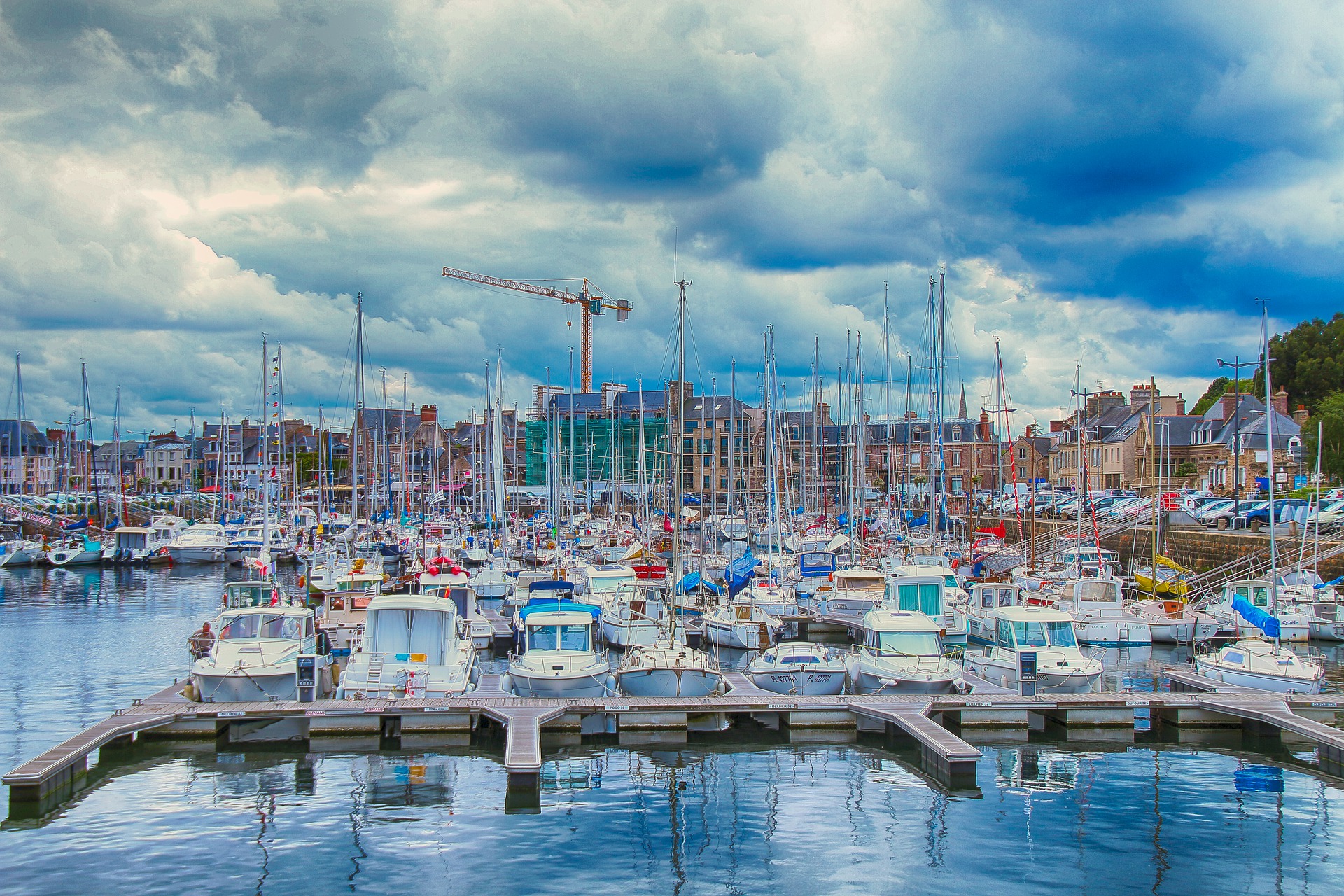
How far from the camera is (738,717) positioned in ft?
96.2

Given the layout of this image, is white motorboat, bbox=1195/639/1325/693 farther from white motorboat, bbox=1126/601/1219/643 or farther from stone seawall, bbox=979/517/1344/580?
stone seawall, bbox=979/517/1344/580

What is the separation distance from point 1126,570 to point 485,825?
56968 millimetres

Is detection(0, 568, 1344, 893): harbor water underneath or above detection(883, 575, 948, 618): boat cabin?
underneath

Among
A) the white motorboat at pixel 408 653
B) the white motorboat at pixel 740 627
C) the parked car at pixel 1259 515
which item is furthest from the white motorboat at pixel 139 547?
the parked car at pixel 1259 515

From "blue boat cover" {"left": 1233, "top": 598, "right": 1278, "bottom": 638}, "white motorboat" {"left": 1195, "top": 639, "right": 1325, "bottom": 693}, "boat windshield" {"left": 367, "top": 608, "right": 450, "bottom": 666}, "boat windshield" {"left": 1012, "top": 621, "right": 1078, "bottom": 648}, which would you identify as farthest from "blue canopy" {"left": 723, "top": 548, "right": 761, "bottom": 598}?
"blue boat cover" {"left": 1233, "top": 598, "right": 1278, "bottom": 638}

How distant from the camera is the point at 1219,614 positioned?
149ft

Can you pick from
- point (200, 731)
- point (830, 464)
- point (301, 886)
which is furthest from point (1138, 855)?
point (830, 464)

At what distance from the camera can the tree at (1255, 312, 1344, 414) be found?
10238 centimetres

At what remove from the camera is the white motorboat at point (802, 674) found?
1218 inches

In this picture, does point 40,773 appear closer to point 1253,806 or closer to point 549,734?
point 549,734

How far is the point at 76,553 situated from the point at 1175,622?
7434cm

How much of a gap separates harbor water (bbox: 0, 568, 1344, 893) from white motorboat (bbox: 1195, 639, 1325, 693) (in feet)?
15.3

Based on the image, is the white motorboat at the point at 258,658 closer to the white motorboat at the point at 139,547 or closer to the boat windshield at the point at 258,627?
the boat windshield at the point at 258,627

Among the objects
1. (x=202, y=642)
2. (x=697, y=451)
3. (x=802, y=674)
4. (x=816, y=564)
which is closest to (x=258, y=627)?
(x=202, y=642)
